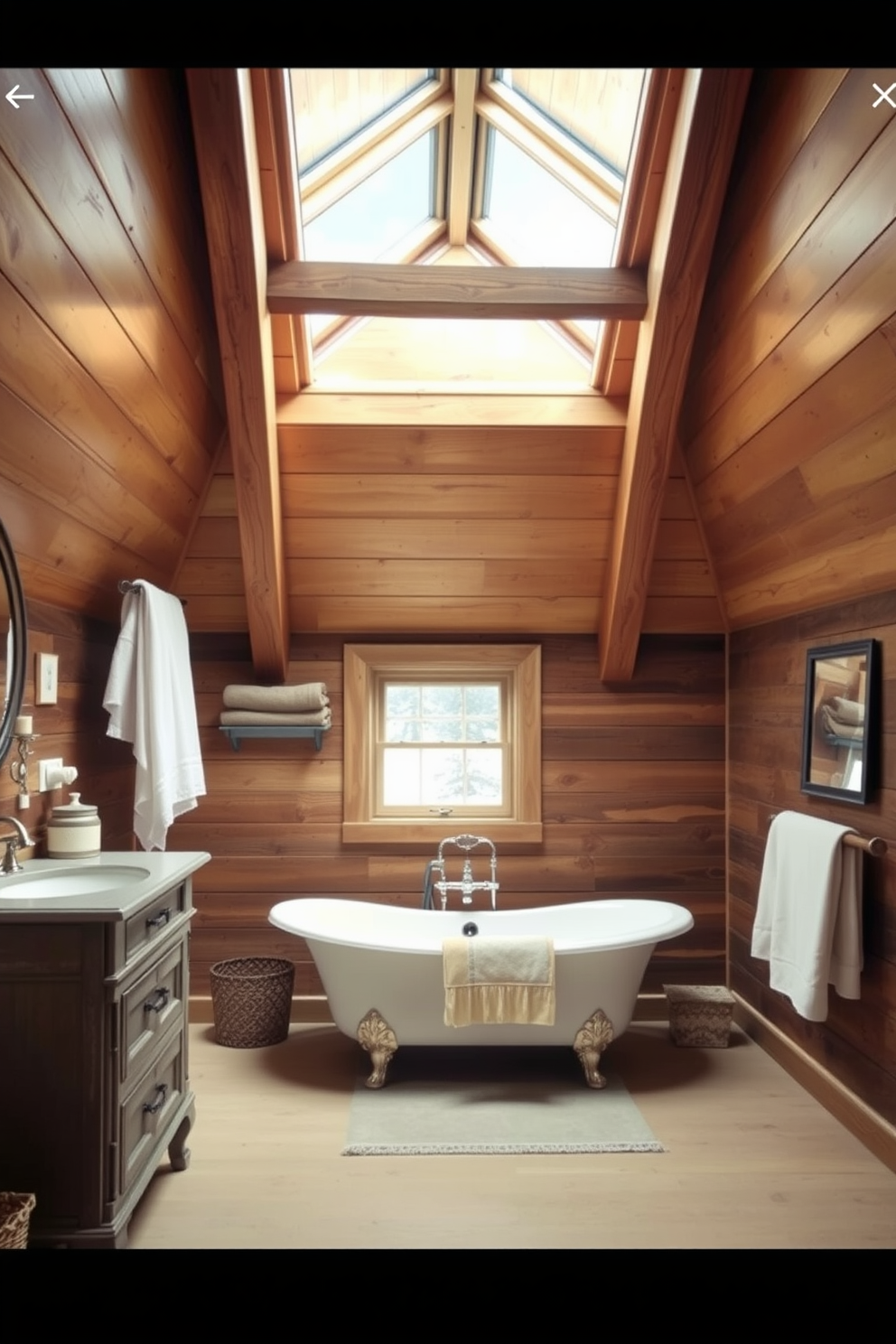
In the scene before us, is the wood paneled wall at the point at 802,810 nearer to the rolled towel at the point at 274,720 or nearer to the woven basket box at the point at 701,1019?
the woven basket box at the point at 701,1019

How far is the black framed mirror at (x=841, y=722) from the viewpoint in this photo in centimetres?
293

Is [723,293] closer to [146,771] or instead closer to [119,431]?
[119,431]

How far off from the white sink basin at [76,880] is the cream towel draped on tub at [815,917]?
6.41ft

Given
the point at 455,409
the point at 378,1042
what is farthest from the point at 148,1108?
the point at 455,409

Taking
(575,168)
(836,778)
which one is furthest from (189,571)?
(836,778)

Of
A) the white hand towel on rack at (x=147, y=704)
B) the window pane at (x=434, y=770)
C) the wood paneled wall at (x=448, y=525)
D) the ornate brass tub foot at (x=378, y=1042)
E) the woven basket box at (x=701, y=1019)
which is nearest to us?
the white hand towel on rack at (x=147, y=704)

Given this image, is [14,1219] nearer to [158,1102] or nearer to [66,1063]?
[66,1063]

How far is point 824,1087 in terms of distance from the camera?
329 cm

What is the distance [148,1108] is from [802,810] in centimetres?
233

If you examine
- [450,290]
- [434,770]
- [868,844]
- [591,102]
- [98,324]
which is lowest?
[868,844]

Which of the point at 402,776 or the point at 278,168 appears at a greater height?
the point at 278,168

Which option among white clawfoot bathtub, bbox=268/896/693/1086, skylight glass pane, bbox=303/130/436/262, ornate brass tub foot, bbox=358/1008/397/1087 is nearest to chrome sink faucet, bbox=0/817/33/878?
white clawfoot bathtub, bbox=268/896/693/1086

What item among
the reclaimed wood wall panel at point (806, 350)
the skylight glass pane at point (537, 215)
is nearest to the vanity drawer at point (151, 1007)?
the reclaimed wood wall panel at point (806, 350)

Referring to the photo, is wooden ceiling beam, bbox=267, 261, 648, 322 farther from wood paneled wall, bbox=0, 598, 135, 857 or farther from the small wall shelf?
the small wall shelf
